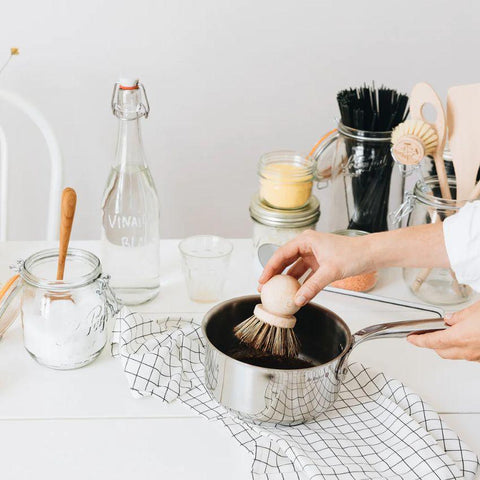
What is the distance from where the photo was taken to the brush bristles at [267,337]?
91 cm

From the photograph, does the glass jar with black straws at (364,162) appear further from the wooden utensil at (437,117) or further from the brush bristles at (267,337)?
the brush bristles at (267,337)

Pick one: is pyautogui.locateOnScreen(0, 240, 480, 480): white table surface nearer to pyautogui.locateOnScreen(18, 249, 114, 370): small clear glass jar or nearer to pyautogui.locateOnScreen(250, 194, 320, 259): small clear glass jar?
pyautogui.locateOnScreen(18, 249, 114, 370): small clear glass jar

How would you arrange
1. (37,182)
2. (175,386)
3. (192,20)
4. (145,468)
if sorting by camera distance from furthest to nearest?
(37,182)
(192,20)
(175,386)
(145,468)

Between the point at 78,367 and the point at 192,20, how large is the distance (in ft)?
3.65

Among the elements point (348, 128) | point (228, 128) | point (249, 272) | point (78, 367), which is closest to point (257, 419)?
point (78, 367)

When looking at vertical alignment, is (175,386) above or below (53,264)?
below

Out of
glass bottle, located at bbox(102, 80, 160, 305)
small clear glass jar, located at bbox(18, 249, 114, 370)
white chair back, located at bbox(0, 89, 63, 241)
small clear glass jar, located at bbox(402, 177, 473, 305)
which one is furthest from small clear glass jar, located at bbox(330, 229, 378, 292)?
white chair back, located at bbox(0, 89, 63, 241)

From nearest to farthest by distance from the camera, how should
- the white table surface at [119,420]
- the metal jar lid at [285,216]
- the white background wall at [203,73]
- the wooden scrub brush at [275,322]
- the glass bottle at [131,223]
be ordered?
1. the white table surface at [119,420]
2. the wooden scrub brush at [275,322]
3. the glass bottle at [131,223]
4. the metal jar lid at [285,216]
5. the white background wall at [203,73]

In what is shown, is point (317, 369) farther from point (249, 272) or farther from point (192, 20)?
point (192, 20)

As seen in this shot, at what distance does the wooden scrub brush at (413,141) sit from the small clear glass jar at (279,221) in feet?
0.57

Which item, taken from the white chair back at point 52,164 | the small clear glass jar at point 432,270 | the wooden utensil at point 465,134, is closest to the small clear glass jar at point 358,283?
the small clear glass jar at point 432,270

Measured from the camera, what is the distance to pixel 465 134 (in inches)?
44.7

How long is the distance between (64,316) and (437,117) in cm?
66

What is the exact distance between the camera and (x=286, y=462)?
2.61ft
